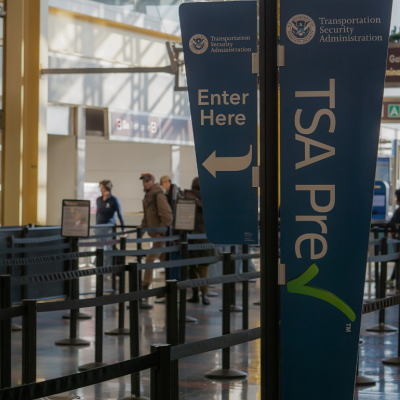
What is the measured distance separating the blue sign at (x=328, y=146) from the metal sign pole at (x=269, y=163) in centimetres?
4

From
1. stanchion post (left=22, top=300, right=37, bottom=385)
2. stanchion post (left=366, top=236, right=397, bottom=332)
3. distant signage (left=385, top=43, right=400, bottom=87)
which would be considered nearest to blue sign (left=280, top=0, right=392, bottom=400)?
stanchion post (left=22, top=300, right=37, bottom=385)

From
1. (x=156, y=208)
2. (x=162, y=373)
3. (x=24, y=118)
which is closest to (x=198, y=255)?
(x=156, y=208)

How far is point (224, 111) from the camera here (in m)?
3.38

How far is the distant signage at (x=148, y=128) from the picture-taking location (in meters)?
16.6

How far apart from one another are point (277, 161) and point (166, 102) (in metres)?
→ 15.3

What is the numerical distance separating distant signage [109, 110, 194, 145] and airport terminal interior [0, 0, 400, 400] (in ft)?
0.14

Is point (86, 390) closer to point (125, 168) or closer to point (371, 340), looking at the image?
point (371, 340)

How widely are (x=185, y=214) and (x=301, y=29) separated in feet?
23.5

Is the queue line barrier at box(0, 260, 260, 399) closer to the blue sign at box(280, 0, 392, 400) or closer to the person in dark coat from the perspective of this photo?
the blue sign at box(280, 0, 392, 400)

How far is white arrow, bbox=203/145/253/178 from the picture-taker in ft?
11.0

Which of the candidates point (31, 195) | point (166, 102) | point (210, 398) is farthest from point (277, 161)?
point (166, 102)

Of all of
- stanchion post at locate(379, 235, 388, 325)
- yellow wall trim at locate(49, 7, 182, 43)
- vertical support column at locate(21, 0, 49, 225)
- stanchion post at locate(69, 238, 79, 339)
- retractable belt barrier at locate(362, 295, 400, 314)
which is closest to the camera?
retractable belt barrier at locate(362, 295, 400, 314)

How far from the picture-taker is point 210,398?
5340 millimetres

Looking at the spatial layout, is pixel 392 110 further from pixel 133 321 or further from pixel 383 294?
pixel 133 321
